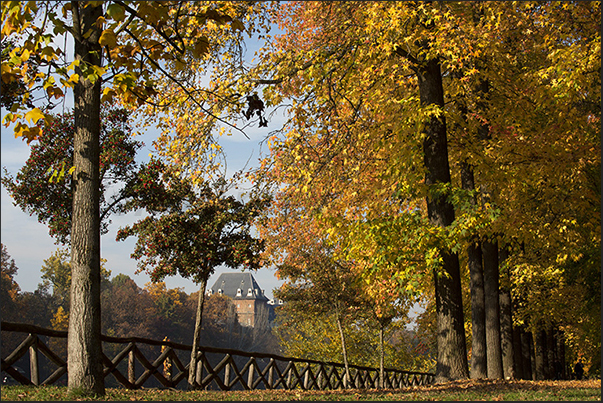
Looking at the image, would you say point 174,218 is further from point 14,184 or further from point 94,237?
point 94,237

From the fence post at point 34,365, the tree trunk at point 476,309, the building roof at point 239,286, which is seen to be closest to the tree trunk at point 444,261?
the tree trunk at point 476,309

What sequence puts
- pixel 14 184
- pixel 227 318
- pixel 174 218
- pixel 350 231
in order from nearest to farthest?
pixel 350 231, pixel 174 218, pixel 14 184, pixel 227 318

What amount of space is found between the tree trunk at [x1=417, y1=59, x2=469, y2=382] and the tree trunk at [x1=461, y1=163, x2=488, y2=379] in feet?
6.86

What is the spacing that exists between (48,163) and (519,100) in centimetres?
1362

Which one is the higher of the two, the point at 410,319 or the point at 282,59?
the point at 282,59

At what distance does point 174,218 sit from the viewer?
1452 centimetres

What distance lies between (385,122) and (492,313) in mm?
6899

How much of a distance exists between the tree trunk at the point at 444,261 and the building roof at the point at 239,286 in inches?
5545

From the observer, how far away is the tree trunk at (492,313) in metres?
14.4

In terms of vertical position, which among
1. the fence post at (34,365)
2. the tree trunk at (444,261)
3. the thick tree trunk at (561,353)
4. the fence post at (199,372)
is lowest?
the thick tree trunk at (561,353)

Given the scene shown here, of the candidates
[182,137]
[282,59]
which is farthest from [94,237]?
[282,59]

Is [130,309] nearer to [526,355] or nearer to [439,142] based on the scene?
[526,355]

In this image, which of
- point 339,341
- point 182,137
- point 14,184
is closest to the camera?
point 182,137

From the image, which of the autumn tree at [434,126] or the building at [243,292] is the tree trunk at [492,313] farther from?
the building at [243,292]
